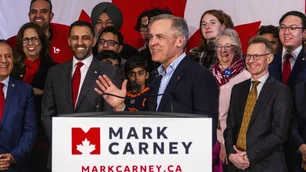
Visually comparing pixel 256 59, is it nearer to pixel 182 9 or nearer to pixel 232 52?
pixel 232 52

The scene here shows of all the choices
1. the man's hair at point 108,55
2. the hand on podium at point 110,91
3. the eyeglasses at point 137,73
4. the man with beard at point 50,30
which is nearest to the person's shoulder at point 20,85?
the man's hair at point 108,55

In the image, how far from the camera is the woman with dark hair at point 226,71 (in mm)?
5328

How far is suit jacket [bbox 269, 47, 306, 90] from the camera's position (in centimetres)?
516

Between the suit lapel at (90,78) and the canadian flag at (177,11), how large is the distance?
1.97 m

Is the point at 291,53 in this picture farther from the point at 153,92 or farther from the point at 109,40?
the point at 153,92

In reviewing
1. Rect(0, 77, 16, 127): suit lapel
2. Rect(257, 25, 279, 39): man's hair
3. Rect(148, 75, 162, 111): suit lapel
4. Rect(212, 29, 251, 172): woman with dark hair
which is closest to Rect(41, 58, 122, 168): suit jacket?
Rect(0, 77, 16, 127): suit lapel

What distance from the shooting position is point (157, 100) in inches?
156

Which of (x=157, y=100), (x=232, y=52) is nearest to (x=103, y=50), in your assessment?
(x=232, y=52)

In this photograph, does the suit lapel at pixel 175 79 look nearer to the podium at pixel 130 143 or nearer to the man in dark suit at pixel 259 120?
the podium at pixel 130 143

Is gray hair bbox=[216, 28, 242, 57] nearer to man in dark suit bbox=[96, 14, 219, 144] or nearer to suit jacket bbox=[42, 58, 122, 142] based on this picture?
suit jacket bbox=[42, 58, 122, 142]

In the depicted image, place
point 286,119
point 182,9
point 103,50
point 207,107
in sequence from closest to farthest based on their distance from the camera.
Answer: point 207,107 < point 286,119 < point 103,50 < point 182,9

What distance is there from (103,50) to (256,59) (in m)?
1.49

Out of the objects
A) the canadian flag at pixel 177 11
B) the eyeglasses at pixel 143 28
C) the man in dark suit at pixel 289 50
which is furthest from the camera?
the canadian flag at pixel 177 11

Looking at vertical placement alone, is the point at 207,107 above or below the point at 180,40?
below
